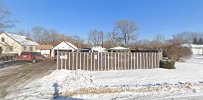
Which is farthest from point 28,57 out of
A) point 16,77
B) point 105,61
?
point 105,61

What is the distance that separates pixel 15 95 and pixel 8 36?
1624 inches

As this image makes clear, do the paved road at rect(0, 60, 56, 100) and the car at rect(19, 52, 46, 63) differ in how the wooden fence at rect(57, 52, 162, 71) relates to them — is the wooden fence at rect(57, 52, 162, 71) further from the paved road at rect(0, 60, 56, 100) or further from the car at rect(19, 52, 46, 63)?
the car at rect(19, 52, 46, 63)

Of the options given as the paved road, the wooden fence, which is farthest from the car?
the wooden fence

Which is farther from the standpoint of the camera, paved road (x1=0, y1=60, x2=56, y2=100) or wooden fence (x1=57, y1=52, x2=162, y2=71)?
wooden fence (x1=57, y1=52, x2=162, y2=71)

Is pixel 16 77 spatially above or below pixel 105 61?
below

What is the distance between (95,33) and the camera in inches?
3216

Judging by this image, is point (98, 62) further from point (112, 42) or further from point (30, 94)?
point (112, 42)

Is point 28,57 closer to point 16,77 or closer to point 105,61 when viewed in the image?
point 16,77

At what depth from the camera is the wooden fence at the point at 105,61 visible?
17.0 m

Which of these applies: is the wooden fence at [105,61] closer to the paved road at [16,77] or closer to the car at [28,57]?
the paved road at [16,77]

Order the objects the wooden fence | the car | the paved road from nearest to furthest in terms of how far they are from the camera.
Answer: the paved road, the wooden fence, the car

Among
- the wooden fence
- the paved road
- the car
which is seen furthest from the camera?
the car

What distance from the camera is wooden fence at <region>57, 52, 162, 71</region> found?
17.0 m

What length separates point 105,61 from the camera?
17547mm
